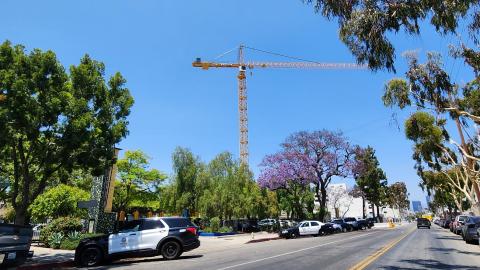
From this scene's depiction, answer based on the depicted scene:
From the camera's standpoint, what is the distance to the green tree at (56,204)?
41.2 m

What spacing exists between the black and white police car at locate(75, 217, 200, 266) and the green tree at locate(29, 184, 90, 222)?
27.2 metres

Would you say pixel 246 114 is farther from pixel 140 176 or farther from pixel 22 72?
pixel 22 72

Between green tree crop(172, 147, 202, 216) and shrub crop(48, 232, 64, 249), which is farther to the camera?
green tree crop(172, 147, 202, 216)

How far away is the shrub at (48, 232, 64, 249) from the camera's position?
2141 cm

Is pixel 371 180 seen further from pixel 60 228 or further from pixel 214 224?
pixel 60 228

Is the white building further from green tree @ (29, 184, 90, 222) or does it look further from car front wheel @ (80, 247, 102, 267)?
car front wheel @ (80, 247, 102, 267)

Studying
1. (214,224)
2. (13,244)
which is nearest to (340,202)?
(214,224)

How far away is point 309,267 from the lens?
507 inches

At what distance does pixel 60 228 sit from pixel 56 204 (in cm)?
2103

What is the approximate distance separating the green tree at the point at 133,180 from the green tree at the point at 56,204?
45.6 feet

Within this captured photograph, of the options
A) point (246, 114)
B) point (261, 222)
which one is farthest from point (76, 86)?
point (246, 114)

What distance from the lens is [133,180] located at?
194 feet

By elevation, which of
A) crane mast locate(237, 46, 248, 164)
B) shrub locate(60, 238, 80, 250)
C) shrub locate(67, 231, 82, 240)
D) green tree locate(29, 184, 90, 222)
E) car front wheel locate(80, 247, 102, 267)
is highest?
crane mast locate(237, 46, 248, 164)

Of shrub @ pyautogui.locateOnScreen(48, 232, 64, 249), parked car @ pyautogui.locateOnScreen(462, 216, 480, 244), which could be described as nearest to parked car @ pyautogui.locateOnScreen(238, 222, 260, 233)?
parked car @ pyautogui.locateOnScreen(462, 216, 480, 244)
